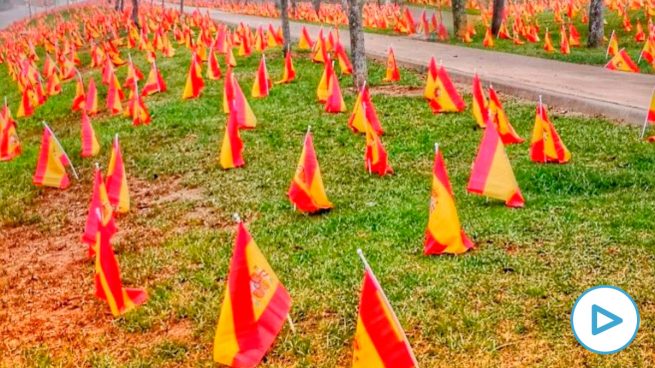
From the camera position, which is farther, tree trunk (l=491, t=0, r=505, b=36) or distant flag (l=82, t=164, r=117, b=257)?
tree trunk (l=491, t=0, r=505, b=36)

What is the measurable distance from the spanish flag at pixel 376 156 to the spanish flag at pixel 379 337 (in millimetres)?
5043

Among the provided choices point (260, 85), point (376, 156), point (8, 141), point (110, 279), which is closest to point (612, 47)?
point (260, 85)

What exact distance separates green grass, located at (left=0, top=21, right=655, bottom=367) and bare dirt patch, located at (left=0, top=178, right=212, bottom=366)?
3.1 inches

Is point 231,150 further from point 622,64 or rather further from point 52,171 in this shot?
point 622,64

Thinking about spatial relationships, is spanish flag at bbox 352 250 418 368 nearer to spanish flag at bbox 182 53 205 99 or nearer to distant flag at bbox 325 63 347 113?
distant flag at bbox 325 63 347 113

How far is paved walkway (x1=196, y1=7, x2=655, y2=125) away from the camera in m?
11.5

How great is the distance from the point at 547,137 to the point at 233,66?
12.3 meters

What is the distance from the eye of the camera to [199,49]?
22.3 meters

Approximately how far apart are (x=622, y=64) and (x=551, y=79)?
8.05 ft

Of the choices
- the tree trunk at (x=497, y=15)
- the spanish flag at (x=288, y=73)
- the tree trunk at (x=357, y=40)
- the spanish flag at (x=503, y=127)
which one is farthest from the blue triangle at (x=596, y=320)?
the tree trunk at (x=497, y=15)

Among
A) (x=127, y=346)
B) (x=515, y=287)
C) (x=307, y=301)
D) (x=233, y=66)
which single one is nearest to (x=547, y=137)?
(x=515, y=287)

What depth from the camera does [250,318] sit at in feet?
16.2

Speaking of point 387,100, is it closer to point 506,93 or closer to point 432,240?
point 506,93

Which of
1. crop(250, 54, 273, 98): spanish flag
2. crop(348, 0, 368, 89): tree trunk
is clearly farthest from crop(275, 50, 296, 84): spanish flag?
crop(348, 0, 368, 89): tree trunk
